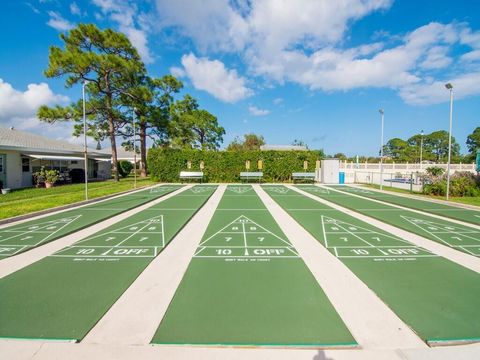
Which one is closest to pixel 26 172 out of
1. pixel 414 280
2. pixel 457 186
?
pixel 414 280

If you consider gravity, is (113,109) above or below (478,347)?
above

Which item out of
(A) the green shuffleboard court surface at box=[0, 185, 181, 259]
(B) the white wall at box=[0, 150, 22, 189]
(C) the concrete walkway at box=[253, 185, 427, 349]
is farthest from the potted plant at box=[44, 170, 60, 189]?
(C) the concrete walkway at box=[253, 185, 427, 349]

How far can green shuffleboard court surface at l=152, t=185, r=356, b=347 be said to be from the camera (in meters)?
2.91

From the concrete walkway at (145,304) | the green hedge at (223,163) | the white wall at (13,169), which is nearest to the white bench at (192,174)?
the green hedge at (223,163)

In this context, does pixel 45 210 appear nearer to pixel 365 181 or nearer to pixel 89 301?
pixel 89 301

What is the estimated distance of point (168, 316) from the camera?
3.32 meters

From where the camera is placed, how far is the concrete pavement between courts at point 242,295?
2.80 metres

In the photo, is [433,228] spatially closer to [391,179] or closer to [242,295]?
[242,295]

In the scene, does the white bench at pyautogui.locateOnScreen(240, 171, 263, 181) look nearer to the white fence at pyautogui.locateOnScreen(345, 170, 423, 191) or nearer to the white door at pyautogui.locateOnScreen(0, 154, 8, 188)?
the white fence at pyautogui.locateOnScreen(345, 170, 423, 191)

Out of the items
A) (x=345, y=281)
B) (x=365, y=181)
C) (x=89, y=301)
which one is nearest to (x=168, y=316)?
(x=89, y=301)

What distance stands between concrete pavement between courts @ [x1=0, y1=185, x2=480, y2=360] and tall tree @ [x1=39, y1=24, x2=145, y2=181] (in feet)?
62.1

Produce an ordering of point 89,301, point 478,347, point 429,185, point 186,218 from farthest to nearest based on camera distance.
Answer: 1. point 429,185
2. point 186,218
3. point 89,301
4. point 478,347

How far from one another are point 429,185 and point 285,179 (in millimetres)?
12630

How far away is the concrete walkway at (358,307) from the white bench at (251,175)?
1852cm
